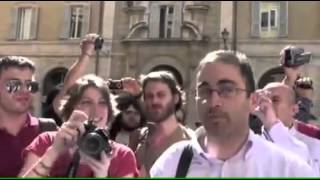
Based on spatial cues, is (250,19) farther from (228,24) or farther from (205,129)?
(205,129)

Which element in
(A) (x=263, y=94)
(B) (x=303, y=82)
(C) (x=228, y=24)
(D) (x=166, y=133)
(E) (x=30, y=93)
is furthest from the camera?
(C) (x=228, y=24)

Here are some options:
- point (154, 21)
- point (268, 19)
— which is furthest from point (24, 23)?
point (268, 19)

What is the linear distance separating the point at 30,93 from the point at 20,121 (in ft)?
0.63

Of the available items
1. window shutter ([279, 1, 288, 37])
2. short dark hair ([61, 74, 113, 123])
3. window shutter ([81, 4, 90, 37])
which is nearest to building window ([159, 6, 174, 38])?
window shutter ([81, 4, 90, 37])

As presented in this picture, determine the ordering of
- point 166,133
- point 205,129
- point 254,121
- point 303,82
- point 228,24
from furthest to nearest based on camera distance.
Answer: point 228,24 → point 303,82 → point 166,133 → point 254,121 → point 205,129

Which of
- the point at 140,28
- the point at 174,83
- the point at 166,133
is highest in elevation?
the point at 174,83

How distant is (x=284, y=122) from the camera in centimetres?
365

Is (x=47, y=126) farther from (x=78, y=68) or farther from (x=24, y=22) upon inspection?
(x=24, y=22)

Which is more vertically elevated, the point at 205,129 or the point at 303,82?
the point at 205,129

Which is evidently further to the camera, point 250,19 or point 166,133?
point 250,19

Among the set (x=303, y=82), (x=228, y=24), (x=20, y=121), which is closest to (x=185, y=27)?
(x=228, y=24)

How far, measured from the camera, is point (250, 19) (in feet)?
71.7

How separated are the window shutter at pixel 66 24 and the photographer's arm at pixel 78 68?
19.3 m

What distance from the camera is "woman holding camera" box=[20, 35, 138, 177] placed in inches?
91.5
